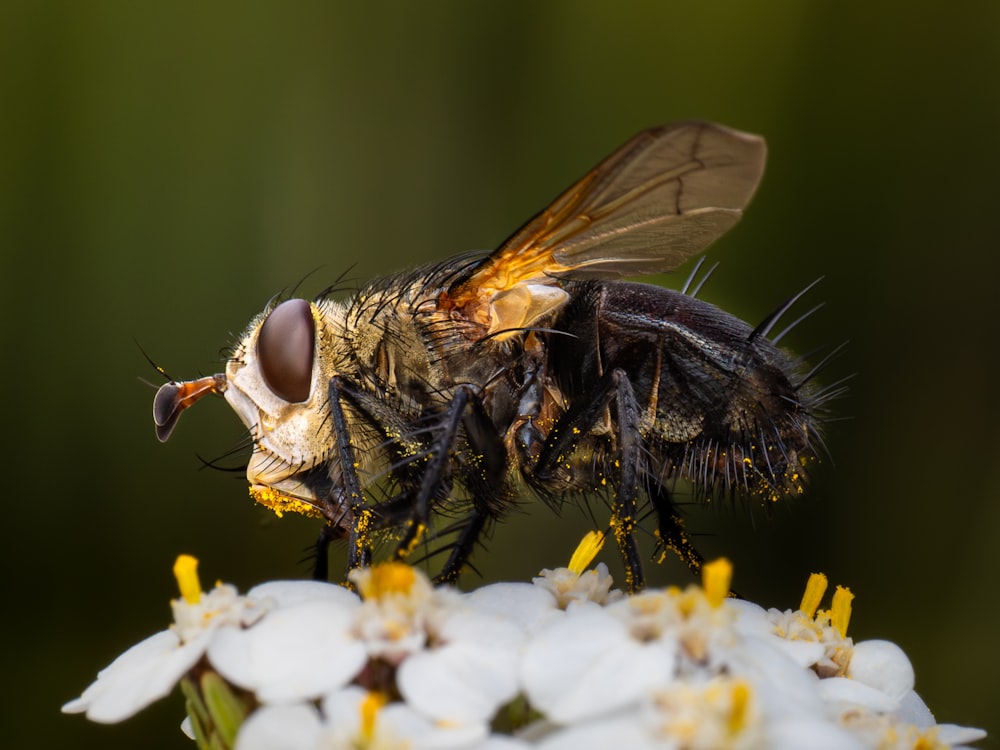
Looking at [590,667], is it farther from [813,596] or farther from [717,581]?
[813,596]

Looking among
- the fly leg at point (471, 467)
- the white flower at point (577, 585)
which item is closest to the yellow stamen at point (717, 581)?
the white flower at point (577, 585)

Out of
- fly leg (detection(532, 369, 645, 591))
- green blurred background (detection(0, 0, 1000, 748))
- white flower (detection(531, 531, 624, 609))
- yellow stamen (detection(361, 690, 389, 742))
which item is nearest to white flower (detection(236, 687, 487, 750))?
yellow stamen (detection(361, 690, 389, 742))

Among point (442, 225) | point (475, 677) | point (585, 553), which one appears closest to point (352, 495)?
point (585, 553)

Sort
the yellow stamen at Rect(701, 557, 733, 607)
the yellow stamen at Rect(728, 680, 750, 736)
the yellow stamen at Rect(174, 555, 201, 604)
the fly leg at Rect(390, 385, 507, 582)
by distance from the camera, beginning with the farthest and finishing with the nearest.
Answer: the fly leg at Rect(390, 385, 507, 582)
the yellow stamen at Rect(174, 555, 201, 604)
the yellow stamen at Rect(701, 557, 733, 607)
the yellow stamen at Rect(728, 680, 750, 736)

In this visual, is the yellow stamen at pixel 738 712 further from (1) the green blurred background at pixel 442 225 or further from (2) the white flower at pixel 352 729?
(1) the green blurred background at pixel 442 225

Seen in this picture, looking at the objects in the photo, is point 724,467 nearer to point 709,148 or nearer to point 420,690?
point 709,148

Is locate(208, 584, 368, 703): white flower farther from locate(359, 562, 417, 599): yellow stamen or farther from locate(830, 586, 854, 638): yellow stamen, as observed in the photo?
locate(830, 586, 854, 638): yellow stamen
